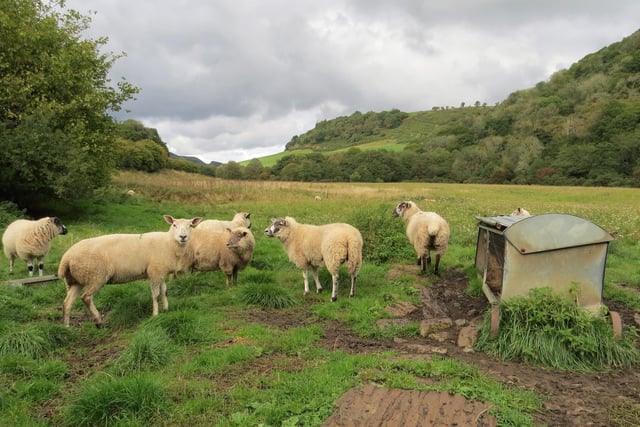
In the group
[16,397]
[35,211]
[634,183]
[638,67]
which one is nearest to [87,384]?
[16,397]

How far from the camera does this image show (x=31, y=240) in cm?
1116

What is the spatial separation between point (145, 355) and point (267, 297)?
3318 mm

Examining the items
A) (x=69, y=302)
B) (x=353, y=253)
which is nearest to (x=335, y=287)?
(x=353, y=253)

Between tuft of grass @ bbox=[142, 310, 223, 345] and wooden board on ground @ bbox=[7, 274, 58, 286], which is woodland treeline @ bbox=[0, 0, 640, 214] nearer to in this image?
wooden board on ground @ bbox=[7, 274, 58, 286]

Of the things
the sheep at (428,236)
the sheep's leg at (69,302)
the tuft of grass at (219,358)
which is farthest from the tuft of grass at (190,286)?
the sheep at (428,236)

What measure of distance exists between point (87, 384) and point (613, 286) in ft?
38.0

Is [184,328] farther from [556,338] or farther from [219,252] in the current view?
[556,338]

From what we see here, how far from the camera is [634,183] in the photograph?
206ft

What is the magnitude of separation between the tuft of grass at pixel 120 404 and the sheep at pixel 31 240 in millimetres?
8170

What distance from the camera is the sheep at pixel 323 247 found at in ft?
30.1

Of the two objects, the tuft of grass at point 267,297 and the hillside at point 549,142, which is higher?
the hillside at point 549,142

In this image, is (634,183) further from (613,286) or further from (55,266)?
(55,266)

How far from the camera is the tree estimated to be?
1869 centimetres

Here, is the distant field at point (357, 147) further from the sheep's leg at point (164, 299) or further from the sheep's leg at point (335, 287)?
the sheep's leg at point (164, 299)
